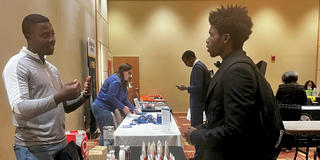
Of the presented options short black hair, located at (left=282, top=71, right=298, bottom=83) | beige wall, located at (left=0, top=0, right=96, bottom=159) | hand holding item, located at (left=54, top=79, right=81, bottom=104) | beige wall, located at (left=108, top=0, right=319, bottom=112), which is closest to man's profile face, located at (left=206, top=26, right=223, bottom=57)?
hand holding item, located at (left=54, top=79, right=81, bottom=104)

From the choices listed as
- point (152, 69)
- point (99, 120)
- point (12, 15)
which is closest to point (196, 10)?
point (152, 69)

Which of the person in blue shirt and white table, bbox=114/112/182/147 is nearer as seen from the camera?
white table, bbox=114/112/182/147

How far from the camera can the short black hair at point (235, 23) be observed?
3.33ft

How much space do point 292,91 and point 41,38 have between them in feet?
11.1

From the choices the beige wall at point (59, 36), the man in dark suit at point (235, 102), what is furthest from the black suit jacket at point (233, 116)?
the beige wall at point (59, 36)

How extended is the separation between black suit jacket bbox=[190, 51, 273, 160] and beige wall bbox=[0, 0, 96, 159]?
1724 mm

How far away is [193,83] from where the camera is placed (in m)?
2.89

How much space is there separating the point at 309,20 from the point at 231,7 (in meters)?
7.57

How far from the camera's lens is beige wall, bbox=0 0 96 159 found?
1.88 metres

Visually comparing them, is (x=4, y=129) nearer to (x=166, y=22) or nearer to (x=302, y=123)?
(x=302, y=123)

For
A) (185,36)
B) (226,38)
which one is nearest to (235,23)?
(226,38)

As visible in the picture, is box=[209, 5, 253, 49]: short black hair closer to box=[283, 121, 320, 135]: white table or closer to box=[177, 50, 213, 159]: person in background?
box=[283, 121, 320, 135]: white table

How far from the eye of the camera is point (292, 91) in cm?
333

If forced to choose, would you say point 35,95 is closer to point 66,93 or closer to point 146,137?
point 66,93
